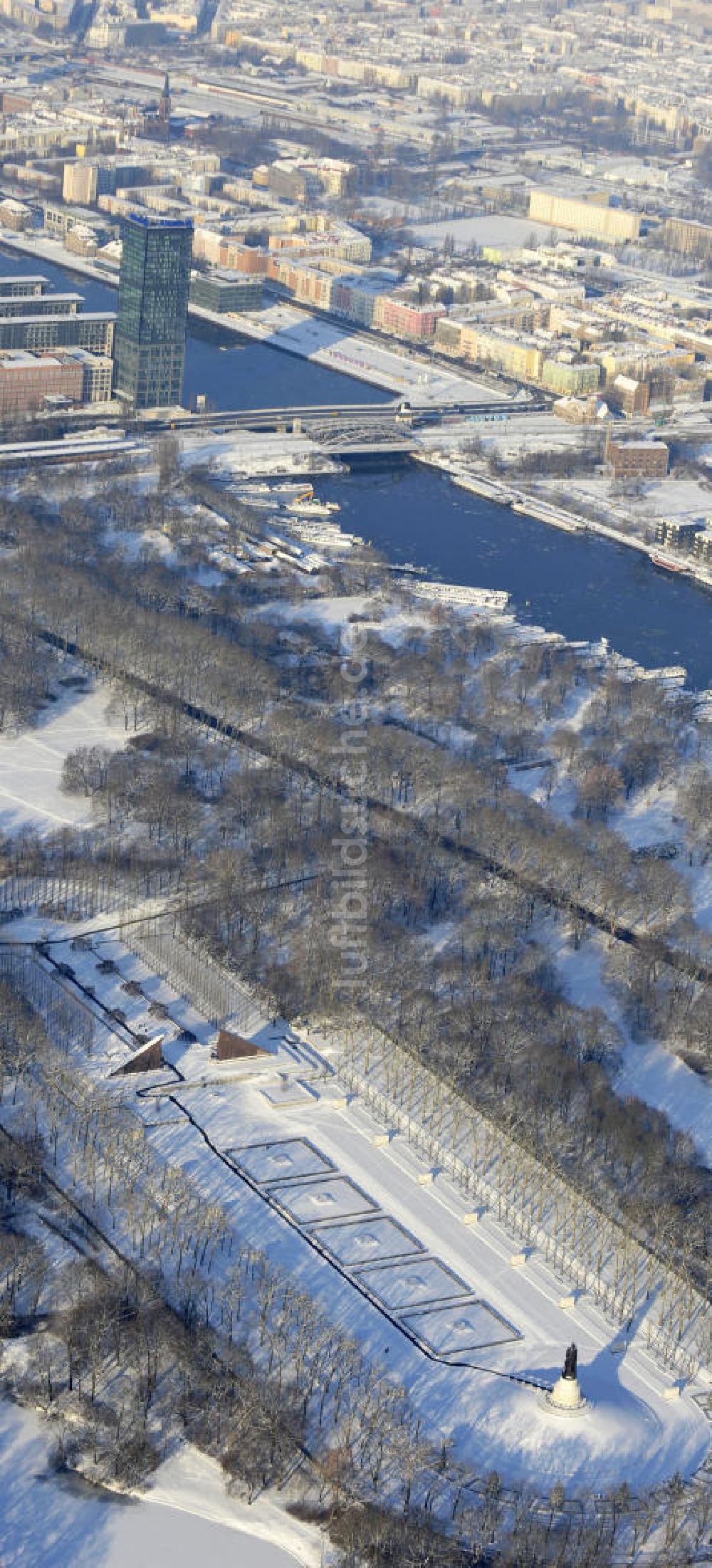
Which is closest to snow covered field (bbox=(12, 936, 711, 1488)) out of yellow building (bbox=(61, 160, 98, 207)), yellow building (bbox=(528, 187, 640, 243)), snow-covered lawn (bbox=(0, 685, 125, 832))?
snow-covered lawn (bbox=(0, 685, 125, 832))

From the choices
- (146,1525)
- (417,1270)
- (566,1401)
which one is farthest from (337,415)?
(146,1525)

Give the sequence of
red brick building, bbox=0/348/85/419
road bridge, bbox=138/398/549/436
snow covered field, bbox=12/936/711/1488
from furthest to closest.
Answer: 1. road bridge, bbox=138/398/549/436
2. red brick building, bbox=0/348/85/419
3. snow covered field, bbox=12/936/711/1488

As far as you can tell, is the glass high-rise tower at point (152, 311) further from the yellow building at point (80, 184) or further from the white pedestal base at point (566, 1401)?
the white pedestal base at point (566, 1401)

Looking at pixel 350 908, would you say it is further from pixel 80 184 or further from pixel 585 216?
pixel 585 216

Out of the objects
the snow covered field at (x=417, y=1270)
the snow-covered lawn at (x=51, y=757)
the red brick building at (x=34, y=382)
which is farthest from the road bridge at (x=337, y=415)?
the snow covered field at (x=417, y=1270)

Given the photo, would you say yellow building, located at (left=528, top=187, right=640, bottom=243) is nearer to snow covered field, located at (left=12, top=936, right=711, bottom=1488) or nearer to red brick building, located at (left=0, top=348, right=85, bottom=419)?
red brick building, located at (left=0, top=348, right=85, bottom=419)

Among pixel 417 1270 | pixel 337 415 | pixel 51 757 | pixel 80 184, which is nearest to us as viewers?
pixel 417 1270

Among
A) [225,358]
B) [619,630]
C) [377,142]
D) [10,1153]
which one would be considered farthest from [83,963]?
[377,142]
